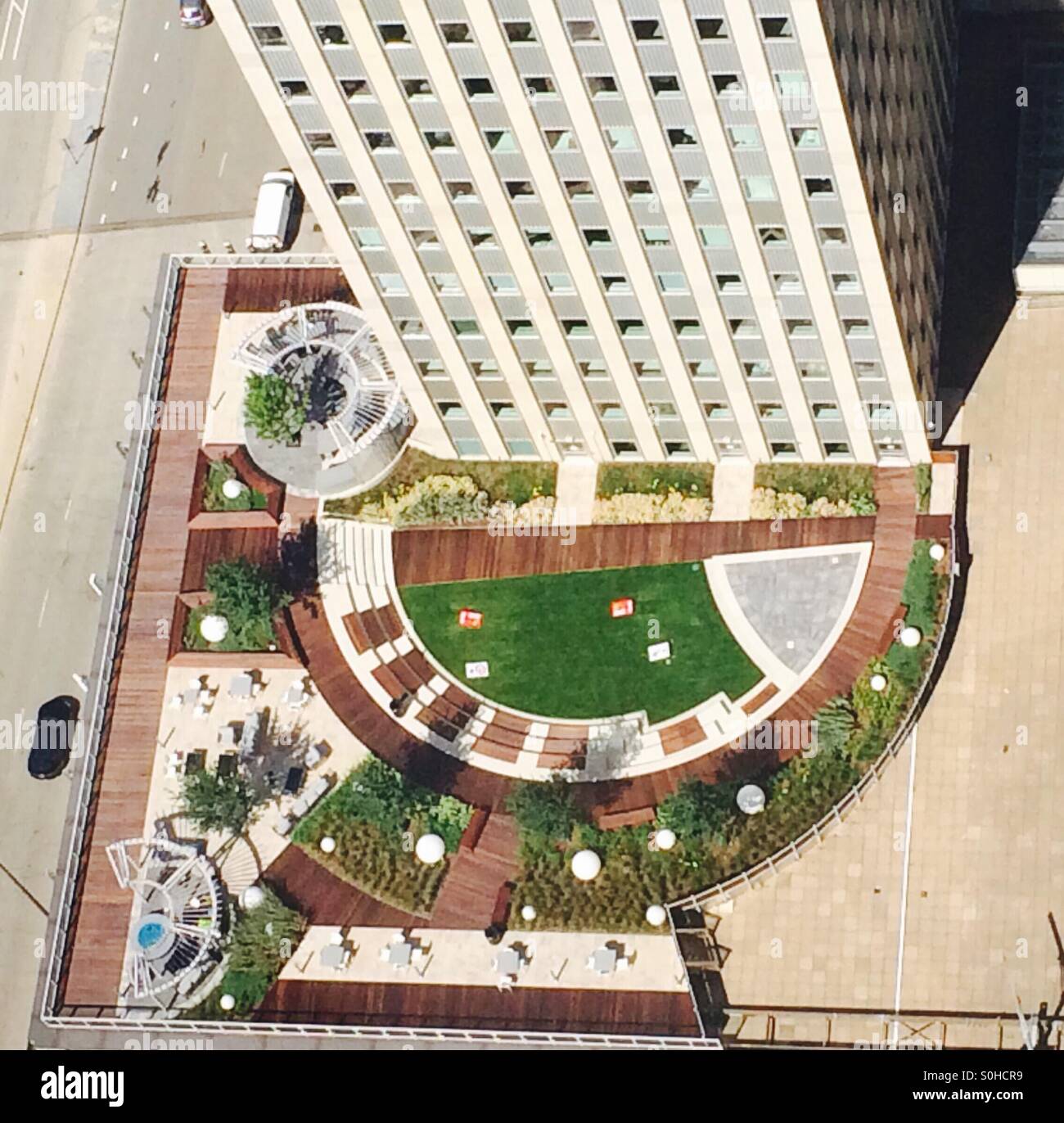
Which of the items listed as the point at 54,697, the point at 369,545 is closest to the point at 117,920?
the point at 54,697

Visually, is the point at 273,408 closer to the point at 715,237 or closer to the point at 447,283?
the point at 447,283

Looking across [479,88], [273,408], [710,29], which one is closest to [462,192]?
[479,88]

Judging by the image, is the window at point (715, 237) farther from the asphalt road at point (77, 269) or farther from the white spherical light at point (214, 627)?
the asphalt road at point (77, 269)

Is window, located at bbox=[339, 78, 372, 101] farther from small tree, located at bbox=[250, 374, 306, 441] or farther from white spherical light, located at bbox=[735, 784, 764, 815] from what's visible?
white spherical light, located at bbox=[735, 784, 764, 815]

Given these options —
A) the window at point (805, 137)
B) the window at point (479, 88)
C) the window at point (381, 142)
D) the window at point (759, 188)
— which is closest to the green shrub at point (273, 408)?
the window at point (381, 142)

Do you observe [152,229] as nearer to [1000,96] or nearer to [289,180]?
[289,180]
